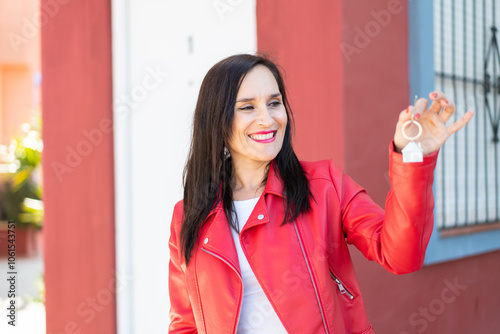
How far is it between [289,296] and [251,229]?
0.26m

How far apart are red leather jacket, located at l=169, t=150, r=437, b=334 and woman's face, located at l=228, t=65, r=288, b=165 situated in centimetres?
12

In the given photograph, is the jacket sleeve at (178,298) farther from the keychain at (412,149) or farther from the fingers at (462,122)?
the fingers at (462,122)

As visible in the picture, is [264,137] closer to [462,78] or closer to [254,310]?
[254,310]

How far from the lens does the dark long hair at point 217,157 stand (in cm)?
188

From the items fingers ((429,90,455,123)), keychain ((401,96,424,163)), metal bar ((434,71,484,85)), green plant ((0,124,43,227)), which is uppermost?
metal bar ((434,71,484,85))

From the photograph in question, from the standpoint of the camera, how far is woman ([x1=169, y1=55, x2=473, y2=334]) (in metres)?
1.43

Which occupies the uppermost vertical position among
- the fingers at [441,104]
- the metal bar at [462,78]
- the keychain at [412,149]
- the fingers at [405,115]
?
the metal bar at [462,78]

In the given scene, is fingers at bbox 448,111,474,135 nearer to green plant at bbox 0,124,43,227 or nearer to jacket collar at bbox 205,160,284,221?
jacket collar at bbox 205,160,284,221

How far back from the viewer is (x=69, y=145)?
4641 mm

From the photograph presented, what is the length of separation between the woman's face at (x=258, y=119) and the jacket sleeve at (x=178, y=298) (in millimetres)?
439

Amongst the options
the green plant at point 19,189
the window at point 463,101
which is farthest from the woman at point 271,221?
the green plant at point 19,189

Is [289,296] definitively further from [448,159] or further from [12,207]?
[12,207]

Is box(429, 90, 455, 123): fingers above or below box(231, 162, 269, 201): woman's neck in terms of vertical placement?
above

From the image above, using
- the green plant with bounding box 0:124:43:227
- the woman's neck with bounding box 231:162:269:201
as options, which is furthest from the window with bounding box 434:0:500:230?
the green plant with bounding box 0:124:43:227
